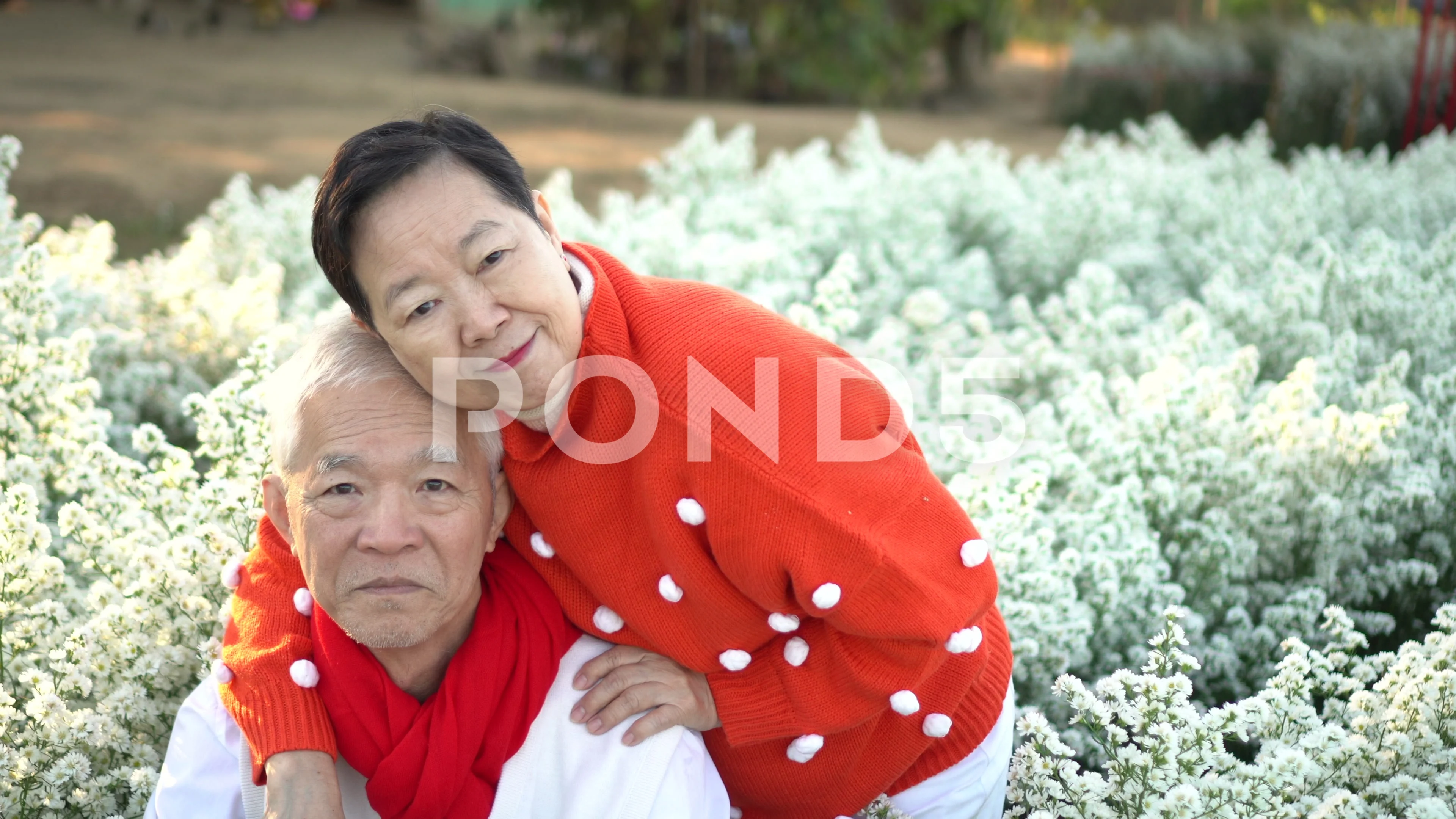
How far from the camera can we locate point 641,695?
6.05 ft

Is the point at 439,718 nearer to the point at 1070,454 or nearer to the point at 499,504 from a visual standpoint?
the point at 499,504

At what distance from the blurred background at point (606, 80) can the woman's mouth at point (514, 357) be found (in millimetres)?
5376

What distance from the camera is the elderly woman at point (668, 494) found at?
1672 mm

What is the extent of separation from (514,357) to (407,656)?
1.67 feet

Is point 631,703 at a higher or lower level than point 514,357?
lower

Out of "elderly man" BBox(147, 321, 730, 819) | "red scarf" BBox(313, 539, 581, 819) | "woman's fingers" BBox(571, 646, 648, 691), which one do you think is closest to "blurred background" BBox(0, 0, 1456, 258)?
"elderly man" BBox(147, 321, 730, 819)

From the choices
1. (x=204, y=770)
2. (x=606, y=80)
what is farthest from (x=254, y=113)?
(x=204, y=770)

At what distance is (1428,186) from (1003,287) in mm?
2187

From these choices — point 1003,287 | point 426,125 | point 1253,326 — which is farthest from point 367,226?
point 1003,287

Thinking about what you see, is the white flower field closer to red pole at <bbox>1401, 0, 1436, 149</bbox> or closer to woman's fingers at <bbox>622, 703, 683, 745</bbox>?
woman's fingers at <bbox>622, 703, 683, 745</bbox>

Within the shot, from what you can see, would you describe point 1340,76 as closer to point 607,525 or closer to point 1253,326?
point 1253,326

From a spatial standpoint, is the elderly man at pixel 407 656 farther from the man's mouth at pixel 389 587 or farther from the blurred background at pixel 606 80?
the blurred background at pixel 606 80

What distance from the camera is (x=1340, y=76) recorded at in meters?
9.91

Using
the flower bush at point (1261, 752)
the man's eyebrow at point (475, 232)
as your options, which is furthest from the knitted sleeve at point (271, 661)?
the flower bush at point (1261, 752)
